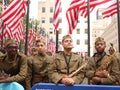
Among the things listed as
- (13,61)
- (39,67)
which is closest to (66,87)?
(13,61)

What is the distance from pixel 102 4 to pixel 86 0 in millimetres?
1480

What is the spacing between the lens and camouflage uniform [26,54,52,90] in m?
7.46

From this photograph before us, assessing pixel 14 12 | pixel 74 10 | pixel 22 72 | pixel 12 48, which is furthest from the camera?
pixel 74 10

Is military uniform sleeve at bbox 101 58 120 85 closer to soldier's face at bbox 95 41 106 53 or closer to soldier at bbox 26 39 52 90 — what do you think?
soldier's face at bbox 95 41 106 53

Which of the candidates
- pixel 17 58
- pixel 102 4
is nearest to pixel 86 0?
pixel 102 4

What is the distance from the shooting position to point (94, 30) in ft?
490

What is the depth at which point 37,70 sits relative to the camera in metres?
7.53

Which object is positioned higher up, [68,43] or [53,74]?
[68,43]

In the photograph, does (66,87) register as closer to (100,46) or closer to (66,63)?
(66,63)

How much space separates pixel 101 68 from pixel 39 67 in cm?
158

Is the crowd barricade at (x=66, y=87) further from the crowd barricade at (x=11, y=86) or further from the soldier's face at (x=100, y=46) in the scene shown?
the soldier's face at (x=100, y=46)

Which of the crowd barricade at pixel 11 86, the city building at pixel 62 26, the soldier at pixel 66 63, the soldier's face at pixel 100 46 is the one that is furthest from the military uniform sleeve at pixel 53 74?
the city building at pixel 62 26

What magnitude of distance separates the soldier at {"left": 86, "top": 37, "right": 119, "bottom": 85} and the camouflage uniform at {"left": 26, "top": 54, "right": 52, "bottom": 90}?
110 centimetres

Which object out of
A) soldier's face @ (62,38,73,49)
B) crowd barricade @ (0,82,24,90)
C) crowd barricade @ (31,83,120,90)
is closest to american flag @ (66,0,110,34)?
soldier's face @ (62,38,73,49)
